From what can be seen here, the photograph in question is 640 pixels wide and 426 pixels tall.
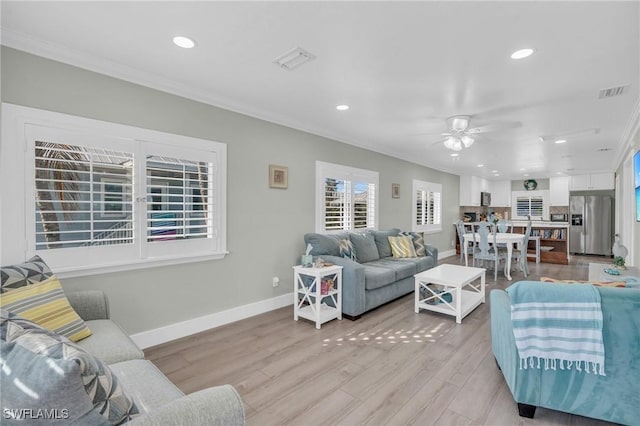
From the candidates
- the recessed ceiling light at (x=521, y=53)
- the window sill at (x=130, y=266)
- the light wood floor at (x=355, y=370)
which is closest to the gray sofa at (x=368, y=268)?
the light wood floor at (x=355, y=370)

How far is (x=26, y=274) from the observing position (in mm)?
1853

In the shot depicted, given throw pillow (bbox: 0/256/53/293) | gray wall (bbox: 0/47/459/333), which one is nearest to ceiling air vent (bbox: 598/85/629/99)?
gray wall (bbox: 0/47/459/333)

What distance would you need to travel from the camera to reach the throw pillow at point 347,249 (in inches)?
164

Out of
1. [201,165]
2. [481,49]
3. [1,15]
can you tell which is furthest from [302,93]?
[1,15]

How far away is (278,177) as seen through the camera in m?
3.96

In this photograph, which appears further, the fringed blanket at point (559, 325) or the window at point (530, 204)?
the window at point (530, 204)

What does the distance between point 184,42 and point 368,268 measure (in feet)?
10.4

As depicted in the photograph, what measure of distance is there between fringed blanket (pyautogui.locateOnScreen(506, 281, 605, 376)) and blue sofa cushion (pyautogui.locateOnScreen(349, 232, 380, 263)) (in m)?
2.76

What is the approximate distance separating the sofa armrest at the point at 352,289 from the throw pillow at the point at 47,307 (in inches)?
97.2

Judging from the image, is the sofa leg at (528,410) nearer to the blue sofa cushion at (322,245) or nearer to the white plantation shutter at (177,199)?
the blue sofa cushion at (322,245)

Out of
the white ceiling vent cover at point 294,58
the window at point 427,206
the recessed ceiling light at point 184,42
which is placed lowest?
the window at point 427,206

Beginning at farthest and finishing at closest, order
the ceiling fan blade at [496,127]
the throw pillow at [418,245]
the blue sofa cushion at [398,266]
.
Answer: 1. the throw pillow at [418,245]
2. the blue sofa cushion at [398,266]
3. the ceiling fan blade at [496,127]

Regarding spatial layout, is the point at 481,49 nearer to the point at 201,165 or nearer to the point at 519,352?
the point at 519,352

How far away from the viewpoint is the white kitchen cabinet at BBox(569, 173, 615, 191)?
338 inches
